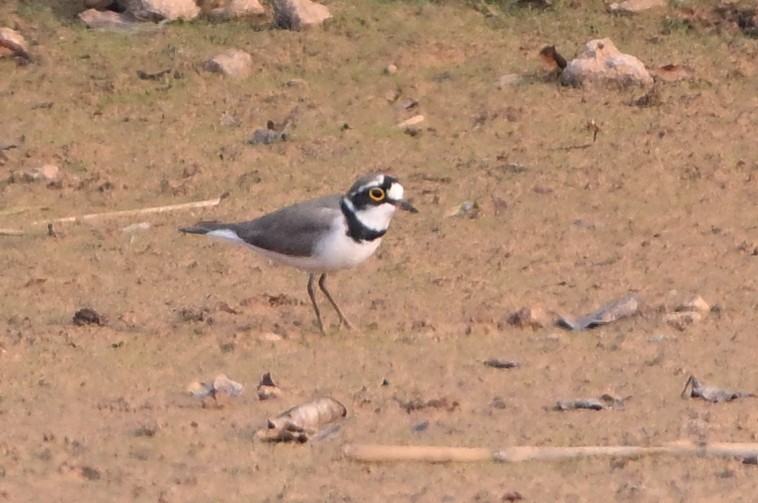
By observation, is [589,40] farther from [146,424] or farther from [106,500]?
[106,500]

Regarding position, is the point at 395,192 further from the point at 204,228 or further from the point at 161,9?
the point at 161,9

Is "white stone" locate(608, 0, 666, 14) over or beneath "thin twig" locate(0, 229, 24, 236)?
over

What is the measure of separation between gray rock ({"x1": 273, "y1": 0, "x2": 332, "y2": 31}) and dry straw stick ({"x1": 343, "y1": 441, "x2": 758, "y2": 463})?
22.1 feet

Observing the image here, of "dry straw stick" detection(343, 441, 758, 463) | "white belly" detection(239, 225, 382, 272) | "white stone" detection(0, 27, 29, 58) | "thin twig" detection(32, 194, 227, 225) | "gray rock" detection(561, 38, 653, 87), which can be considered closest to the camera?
"dry straw stick" detection(343, 441, 758, 463)

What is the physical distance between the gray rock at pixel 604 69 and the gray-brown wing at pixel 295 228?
10.8 ft

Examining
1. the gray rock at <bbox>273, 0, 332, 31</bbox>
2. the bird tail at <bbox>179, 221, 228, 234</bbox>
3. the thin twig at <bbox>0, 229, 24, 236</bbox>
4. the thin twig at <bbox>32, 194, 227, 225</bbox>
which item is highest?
the bird tail at <bbox>179, 221, 228, 234</bbox>

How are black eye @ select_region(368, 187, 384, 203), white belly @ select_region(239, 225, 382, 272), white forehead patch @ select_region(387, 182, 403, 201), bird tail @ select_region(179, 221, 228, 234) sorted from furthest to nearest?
bird tail @ select_region(179, 221, 228, 234) → white forehead patch @ select_region(387, 182, 403, 201) → black eye @ select_region(368, 187, 384, 203) → white belly @ select_region(239, 225, 382, 272)

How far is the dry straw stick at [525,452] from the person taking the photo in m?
6.26

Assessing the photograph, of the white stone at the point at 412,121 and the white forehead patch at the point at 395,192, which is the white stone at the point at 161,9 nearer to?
the white stone at the point at 412,121

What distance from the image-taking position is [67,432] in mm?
6777

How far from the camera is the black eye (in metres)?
8.71

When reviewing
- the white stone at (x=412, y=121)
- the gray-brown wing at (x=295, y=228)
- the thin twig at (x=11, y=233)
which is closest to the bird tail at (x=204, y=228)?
the gray-brown wing at (x=295, y=228)

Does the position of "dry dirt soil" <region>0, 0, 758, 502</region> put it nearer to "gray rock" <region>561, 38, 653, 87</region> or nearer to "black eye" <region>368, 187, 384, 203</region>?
"gray rock" <region>561, 38, 653, 87</region>

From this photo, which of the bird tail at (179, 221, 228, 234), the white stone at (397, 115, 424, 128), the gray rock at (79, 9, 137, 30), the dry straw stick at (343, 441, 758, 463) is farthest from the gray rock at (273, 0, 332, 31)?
the dry straw stick at (343, 441, 758, 463)
